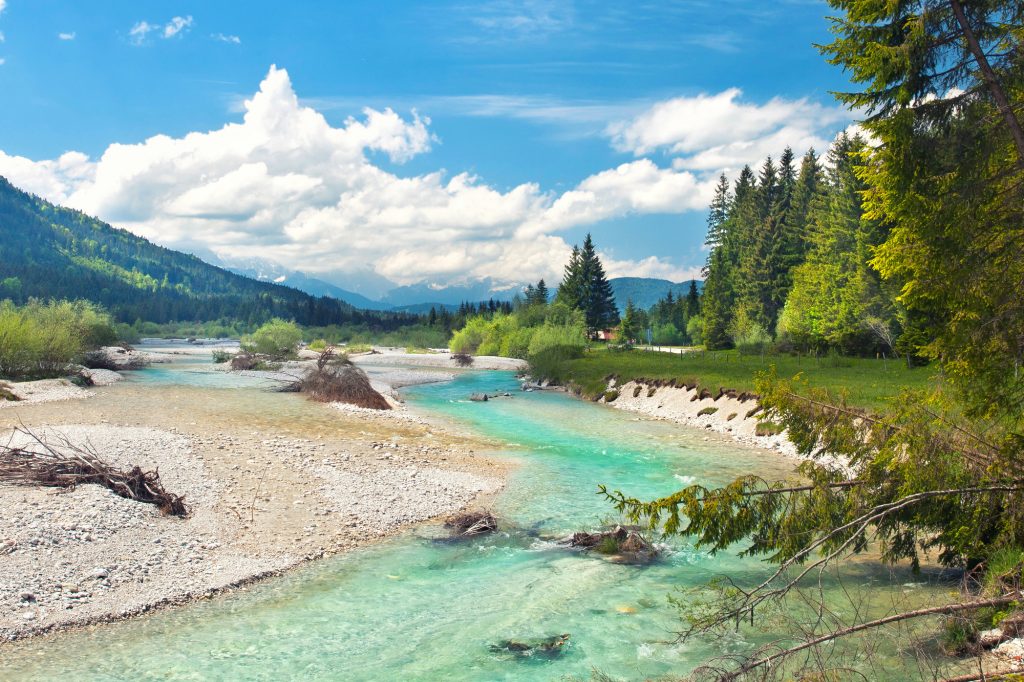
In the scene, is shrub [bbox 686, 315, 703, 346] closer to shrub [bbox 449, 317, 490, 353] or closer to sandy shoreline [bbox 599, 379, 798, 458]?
shrub [bbox 449, 317, 490, 353]

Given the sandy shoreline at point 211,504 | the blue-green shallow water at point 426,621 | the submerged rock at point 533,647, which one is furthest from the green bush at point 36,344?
the submerged rock at point 533,647

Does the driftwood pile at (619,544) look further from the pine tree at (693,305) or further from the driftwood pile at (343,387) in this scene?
the pine tree at (693,305)

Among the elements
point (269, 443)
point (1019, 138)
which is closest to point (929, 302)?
point (1019, 138)

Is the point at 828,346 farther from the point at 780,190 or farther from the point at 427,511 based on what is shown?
the point at 427,511

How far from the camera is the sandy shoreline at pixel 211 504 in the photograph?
10.7 m

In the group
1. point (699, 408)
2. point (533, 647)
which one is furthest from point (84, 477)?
point (699, 408)

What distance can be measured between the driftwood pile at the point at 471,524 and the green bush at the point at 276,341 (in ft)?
181

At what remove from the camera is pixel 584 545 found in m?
13.9

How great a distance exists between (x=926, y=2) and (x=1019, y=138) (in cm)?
292

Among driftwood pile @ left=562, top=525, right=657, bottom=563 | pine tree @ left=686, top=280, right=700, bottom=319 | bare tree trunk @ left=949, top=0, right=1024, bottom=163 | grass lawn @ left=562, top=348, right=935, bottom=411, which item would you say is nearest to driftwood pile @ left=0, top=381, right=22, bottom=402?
driftwood pile @ left=562, top=525, right=657, bottom=563

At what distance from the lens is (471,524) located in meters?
15.1

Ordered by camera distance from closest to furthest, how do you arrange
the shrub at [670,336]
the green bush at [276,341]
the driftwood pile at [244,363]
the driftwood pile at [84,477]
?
the driftwood pile at [84,477] → the driftwood pile at [244,363] → the green bush at [276,341] → the shrub at [670,336]

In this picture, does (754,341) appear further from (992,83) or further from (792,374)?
(992,83)

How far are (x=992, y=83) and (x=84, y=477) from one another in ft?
61.8
